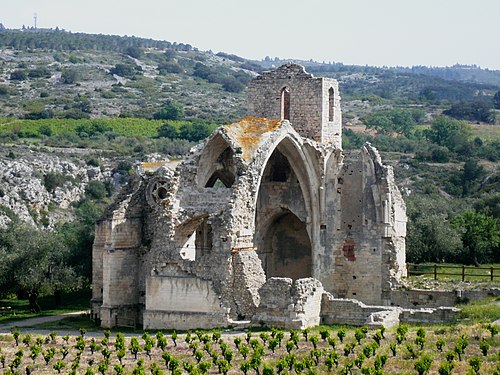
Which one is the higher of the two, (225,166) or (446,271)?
(225,166)

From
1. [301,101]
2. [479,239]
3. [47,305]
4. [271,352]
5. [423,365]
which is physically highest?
[301,101]

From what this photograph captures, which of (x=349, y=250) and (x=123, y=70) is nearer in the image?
(x=349, y=250)

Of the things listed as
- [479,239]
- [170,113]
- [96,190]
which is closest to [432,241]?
[479,239]

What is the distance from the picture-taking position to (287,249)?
1581 inches

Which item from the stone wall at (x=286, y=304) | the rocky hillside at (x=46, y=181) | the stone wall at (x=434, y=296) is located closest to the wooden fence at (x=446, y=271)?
the stone wall at (x=434, y=296)

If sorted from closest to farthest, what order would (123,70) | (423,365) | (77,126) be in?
(423,365)
(77,126)
(123,70)

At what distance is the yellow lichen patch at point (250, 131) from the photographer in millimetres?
34059

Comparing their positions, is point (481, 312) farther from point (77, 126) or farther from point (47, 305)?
point (77, 126)

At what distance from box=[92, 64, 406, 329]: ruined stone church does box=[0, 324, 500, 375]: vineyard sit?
199 cm

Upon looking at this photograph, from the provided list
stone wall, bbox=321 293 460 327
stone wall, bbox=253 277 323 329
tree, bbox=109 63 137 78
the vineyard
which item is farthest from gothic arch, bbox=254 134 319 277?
tree, bbox=109 63 137 78

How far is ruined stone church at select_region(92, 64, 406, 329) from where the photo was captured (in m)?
32.4

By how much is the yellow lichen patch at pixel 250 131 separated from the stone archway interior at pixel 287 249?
15.8 ft

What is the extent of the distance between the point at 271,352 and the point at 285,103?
12952 millimetres

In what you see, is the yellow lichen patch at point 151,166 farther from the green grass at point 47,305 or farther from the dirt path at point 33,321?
the green grass at point 47,305
